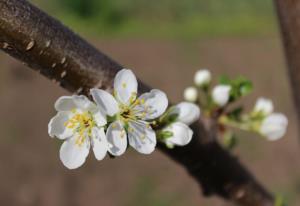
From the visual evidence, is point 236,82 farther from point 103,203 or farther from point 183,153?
point 103,203

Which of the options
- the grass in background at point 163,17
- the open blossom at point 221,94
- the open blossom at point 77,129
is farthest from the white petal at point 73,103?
the grass in background at point 163,17

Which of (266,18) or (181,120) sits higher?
(266,18)

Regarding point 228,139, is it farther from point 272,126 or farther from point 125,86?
point 125,86

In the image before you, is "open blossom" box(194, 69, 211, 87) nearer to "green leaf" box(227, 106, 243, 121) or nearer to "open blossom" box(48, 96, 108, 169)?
"green leaf" box(227, 106, 243, 121)

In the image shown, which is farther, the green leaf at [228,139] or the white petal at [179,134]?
the green leaf at [228,139]

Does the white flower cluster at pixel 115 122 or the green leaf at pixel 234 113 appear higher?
the green leaf at pixel 234 113

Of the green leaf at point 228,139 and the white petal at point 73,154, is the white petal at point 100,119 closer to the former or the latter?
the white petal at point 73,154

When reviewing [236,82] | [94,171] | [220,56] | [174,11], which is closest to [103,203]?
[94,171]
